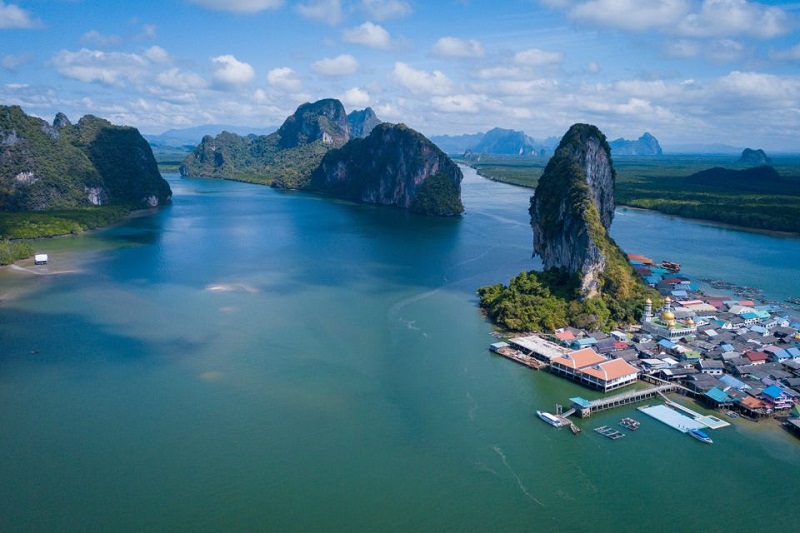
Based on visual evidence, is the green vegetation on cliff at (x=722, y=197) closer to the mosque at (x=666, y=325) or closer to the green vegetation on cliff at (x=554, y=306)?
the mosque at (x=666, y=325)

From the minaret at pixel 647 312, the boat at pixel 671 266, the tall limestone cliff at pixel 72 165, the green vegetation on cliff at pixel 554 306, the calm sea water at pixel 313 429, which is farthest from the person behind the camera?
the tall limestone cliff at pixel 72 165

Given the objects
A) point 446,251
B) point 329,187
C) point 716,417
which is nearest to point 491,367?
point 716,417

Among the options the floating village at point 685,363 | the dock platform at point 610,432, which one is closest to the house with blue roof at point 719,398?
the floating village at point 685,363

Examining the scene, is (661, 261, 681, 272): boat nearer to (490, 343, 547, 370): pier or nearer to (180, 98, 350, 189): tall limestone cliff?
(490, 343, 547, 370): pier

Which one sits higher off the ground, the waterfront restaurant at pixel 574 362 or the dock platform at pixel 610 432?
the waterfront restaurant at pixel 574 362

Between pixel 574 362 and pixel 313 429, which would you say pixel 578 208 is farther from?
pixel 313 429

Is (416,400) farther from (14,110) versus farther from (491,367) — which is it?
(14,110)
